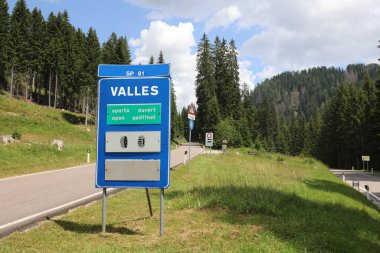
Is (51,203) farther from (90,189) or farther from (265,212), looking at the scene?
(265,212)

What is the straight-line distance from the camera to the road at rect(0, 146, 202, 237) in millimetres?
8406

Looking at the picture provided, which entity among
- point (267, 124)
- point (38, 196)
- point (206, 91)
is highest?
point (206, 91)

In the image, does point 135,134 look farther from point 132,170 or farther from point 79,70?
point 79,70

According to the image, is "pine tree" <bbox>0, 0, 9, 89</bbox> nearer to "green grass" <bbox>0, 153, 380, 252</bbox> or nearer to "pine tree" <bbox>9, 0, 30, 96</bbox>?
"pine tree" <bbox>9, 0, 30, 96</bbox>

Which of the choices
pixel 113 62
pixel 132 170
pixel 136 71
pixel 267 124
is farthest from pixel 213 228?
pixel 267 124

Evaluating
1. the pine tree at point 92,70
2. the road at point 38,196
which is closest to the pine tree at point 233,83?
the pine tree at point 92,70

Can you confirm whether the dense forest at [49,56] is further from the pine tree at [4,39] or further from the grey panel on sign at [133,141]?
the grey panel on sign at [133,141]

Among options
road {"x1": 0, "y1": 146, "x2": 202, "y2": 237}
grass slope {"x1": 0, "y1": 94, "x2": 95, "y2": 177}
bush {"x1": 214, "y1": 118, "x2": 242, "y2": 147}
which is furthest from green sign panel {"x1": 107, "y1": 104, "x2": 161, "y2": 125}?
bush {"x1": 214, "y1": 118, "x2": 242, "y2": 147}

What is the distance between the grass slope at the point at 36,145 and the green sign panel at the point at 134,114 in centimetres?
1218

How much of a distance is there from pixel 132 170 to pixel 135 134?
0.67 metres

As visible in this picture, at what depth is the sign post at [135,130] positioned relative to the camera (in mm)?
6836

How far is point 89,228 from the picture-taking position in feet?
23.9

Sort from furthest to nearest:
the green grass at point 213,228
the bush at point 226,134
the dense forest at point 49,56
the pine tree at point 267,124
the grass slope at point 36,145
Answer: the pine tree at point 267,124
the bush at point 226,134
the dense forest at point 49,56
the grass slope at point 36,145
the green grass at point 213,228

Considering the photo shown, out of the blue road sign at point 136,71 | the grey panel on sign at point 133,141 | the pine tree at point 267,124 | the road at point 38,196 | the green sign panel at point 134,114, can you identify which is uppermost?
the pine tree at point 267,124
